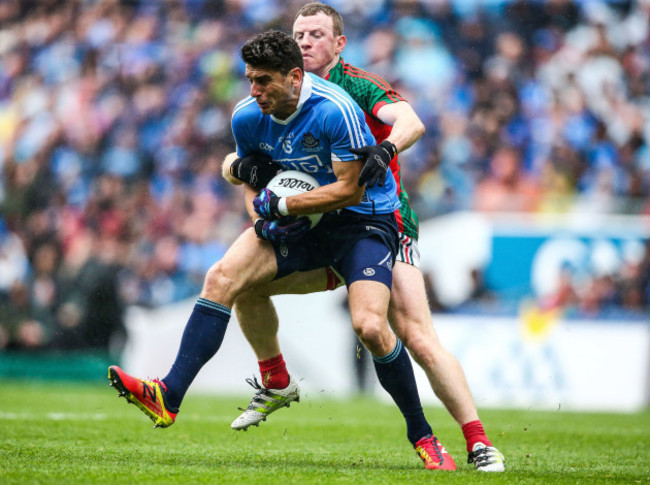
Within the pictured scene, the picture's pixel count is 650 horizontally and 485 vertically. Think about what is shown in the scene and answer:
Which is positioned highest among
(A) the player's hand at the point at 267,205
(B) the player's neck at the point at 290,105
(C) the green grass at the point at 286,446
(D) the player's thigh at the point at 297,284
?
(B) the player's neck at the point at 290,105

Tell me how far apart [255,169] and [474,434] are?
5.85 ft

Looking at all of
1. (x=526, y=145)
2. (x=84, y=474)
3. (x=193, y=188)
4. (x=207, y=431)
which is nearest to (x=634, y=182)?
(x=526, y=145)

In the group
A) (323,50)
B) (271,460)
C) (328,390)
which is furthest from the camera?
(328,390)

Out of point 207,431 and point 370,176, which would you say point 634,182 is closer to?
point 207,431

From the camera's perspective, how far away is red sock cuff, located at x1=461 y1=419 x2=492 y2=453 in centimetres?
483

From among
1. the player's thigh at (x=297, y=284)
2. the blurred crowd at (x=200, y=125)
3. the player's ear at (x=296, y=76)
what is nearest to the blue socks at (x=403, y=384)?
the player's thigh at (x=297, y=284)

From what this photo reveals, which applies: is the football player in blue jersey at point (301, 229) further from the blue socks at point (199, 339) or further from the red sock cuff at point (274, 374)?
the red sock cuff at point (274, 374)

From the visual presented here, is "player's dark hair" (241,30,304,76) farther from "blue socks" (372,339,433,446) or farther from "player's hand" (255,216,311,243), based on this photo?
"blue socks" (372,339,433,446)

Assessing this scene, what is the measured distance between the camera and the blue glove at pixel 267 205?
181 inches

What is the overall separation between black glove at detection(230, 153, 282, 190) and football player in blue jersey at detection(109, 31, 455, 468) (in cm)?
6

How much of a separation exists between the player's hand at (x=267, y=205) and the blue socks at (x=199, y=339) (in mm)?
502

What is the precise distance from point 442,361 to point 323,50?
1.84 m

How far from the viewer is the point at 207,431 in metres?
6.62

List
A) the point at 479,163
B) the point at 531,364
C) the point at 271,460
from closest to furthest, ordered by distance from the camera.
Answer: the point at 271,460, the point at 531,364, the point at 479,163
